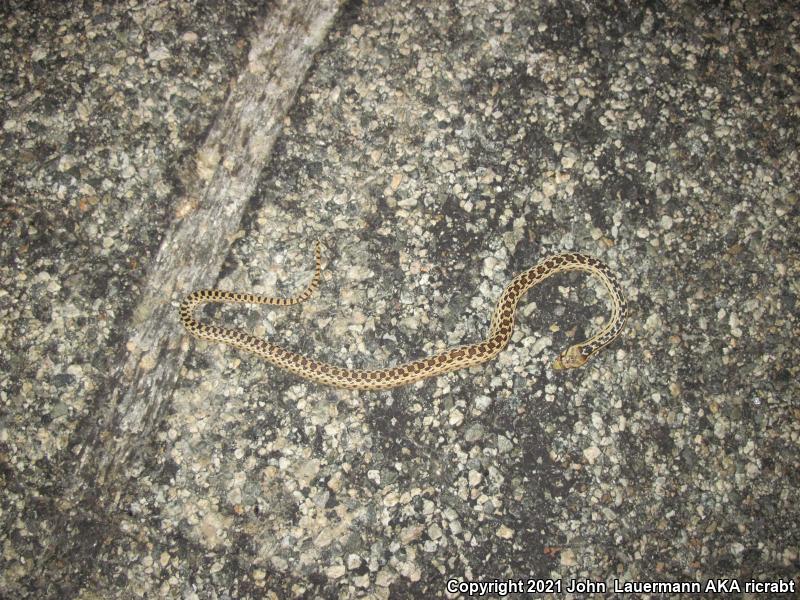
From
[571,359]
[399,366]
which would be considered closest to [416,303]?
[399,366]

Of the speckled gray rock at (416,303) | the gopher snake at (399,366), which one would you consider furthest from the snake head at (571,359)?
the speckled gray rock at (416,303)

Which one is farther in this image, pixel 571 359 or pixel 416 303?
pixel 416 303

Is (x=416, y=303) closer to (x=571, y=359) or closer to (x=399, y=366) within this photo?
(x=399, y=366)

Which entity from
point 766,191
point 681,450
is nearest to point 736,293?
point 766,191

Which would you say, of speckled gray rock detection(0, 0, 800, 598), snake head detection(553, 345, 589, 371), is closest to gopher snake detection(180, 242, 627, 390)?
snake head detection(553, 345, 589, 371)

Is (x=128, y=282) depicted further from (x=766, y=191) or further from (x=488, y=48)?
(x=766, y=191)

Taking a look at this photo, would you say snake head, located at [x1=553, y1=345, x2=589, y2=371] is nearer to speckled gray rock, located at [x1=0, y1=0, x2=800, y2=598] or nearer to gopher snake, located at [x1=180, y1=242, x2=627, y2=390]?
gopher snake, located at [x1=180, y1=242, x2=627, y2=390]
